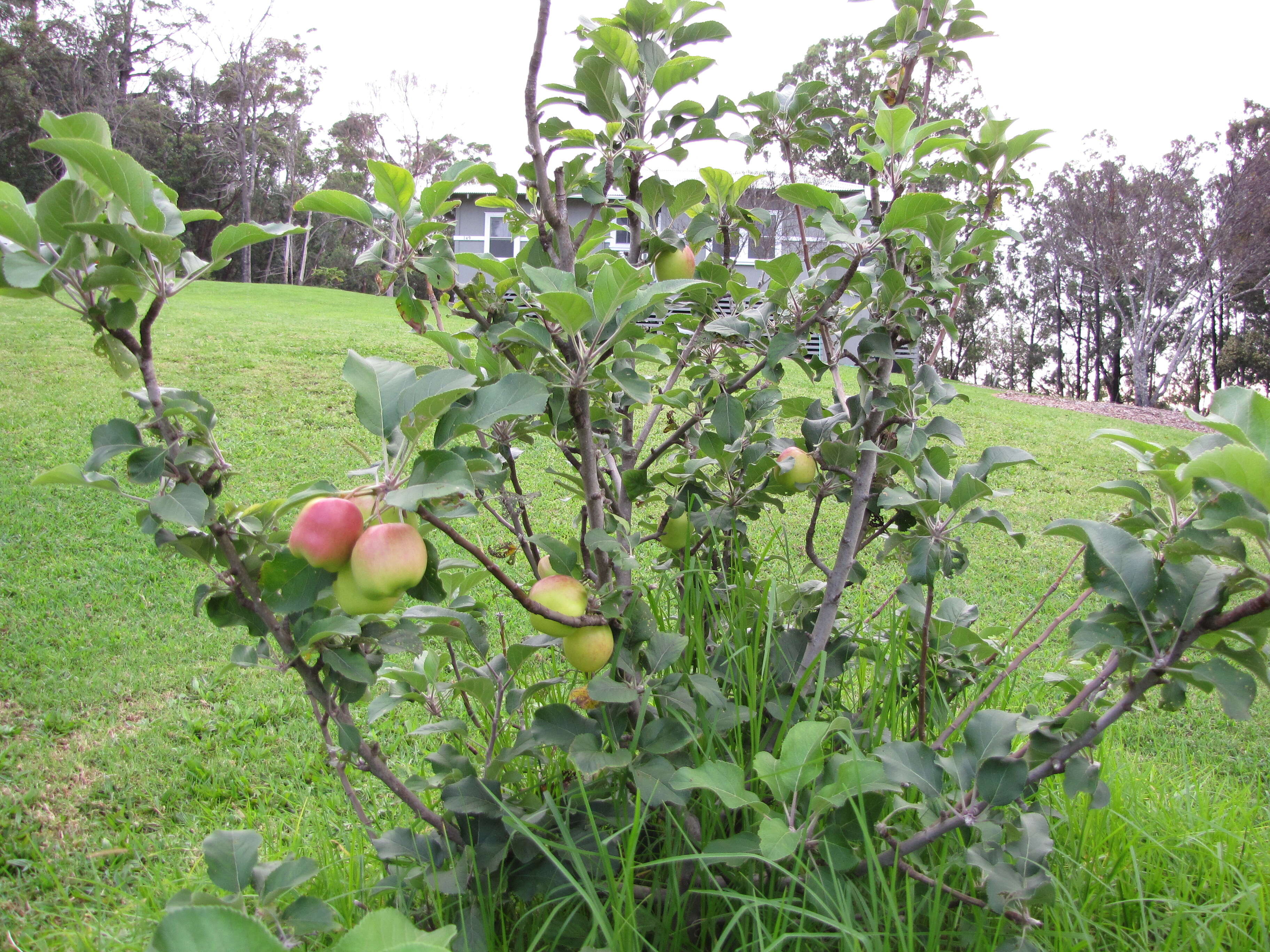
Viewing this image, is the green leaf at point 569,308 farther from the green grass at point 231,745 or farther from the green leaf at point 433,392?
the green grass at point 231,745

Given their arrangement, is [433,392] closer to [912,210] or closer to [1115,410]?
[912,210]

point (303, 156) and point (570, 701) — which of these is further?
point (303, 156)

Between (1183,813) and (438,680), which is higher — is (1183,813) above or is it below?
below

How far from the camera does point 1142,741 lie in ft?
9.59

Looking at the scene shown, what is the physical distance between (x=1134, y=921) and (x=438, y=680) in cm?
122

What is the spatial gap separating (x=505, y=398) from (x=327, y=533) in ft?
0.78

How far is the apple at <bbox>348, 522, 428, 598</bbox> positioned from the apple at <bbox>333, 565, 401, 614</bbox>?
20 mm

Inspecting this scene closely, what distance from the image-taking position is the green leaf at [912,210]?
3.50ft

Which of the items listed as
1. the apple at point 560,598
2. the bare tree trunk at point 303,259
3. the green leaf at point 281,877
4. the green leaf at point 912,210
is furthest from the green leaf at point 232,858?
the bare tree trunk at point 303,259

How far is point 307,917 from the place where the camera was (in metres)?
0.88

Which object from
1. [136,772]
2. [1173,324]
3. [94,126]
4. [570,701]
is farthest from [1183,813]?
[1173,324]

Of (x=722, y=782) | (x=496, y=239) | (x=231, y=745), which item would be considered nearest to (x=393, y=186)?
(x=722, y=782)

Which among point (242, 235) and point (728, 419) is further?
point (728, 419)

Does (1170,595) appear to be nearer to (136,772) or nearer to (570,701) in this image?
(570,701)
